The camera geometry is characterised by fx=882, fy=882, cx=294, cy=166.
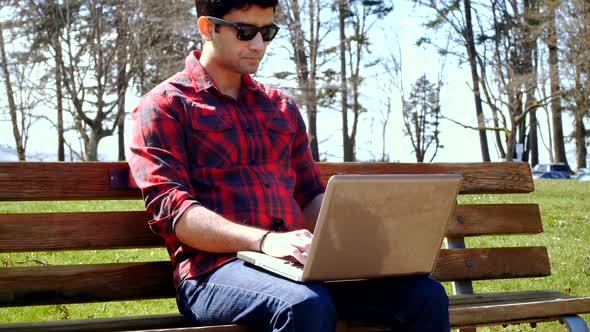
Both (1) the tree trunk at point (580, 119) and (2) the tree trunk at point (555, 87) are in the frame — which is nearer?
(2) the tree trunk at point (555, 87)

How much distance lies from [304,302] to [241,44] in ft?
3.53

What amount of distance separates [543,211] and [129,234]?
400 inches

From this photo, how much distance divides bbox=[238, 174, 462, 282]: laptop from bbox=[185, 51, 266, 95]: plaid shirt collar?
0.71m

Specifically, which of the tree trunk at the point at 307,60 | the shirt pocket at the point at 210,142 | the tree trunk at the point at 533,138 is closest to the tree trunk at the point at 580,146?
the tree trunk at the point at 533,138

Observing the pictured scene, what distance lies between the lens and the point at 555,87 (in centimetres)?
3438

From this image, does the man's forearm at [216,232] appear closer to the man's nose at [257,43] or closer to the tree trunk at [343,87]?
the man's nose at [257,43]

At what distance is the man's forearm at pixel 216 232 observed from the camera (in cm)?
278

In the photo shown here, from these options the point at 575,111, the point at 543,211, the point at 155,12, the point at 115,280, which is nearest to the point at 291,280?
the point at 115,280

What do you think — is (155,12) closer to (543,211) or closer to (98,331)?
(543,211)

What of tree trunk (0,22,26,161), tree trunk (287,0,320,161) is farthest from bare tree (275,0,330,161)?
tree trunk (0,22,26,161)

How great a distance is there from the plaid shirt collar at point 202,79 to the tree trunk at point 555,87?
26.2 meters

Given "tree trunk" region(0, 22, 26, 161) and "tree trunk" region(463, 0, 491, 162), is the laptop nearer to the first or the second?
"tree trunk" region(0, 22, 26, 161)

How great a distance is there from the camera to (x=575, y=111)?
115ft

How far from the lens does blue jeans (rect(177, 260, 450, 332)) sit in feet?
8.28
